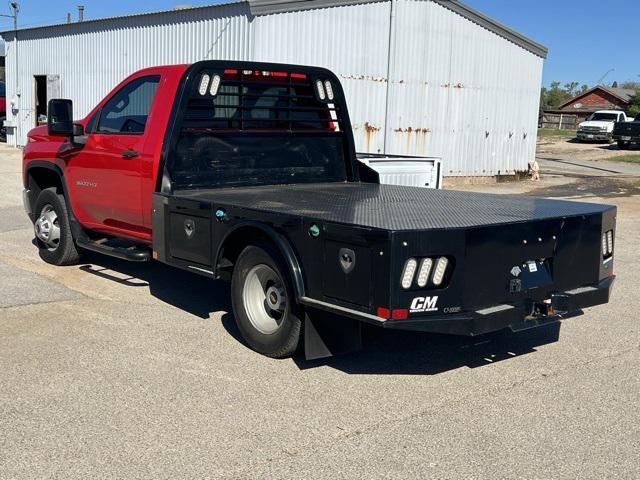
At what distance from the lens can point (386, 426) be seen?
4617mm

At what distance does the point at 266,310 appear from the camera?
5.86 m

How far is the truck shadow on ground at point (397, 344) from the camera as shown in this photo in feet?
18.8

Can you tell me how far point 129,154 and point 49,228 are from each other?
2.18 m

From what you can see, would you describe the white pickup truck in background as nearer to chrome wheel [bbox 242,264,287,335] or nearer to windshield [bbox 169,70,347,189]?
windshield [bbox 169,70,347,189]

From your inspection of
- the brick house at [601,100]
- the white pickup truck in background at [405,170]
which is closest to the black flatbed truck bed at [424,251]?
the white pickup truck in background at [405,170]

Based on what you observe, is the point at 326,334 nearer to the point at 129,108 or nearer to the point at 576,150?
the point at 129,108

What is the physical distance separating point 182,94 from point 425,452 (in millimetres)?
3796

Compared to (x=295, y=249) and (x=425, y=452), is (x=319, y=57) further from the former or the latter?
(x=425, y=452)

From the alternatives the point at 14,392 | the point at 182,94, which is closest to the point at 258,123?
the point at 182,94

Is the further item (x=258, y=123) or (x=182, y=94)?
(x=258, y=123)

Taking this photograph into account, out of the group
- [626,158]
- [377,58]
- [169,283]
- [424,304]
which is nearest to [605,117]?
[626,158]

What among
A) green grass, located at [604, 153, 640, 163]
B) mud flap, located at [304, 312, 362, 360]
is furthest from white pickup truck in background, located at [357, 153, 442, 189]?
green grass, located at [604, 153, 640, 163]

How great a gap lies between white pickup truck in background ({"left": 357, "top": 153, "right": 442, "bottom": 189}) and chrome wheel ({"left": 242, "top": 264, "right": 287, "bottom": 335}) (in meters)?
4.25

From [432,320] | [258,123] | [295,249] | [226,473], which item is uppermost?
[258,123]
